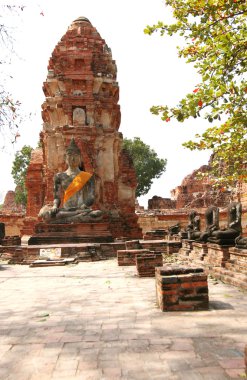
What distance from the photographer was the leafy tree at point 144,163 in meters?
38.2

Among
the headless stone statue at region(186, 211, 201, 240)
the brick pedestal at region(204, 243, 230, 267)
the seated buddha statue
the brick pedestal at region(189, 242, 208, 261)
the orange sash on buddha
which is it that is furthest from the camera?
the orange sash on buddha

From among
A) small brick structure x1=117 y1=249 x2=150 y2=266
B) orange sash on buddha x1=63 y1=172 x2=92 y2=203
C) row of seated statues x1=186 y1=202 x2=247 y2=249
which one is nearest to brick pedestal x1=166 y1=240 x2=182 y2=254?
row of seated statues x1=186 y1=202 x2=247 y2=249

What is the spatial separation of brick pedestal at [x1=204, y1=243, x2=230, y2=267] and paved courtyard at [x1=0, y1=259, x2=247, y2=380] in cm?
188

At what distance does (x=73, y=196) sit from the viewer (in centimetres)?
1598

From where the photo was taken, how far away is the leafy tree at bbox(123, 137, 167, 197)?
3825 centimetres

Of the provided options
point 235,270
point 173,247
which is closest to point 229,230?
point 235,270

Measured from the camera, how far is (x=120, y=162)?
840 inches

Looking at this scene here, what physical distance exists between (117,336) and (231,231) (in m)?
5.32

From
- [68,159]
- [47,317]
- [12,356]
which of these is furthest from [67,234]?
[12,356]

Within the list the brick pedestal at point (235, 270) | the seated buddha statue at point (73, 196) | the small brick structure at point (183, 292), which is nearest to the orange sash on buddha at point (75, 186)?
the seated buddha statue at point (73, 196)

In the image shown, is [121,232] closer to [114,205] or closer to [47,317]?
[114,205]

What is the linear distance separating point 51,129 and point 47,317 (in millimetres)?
16394

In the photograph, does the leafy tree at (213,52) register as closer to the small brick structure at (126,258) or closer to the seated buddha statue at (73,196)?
the small brick structure at (126,258)

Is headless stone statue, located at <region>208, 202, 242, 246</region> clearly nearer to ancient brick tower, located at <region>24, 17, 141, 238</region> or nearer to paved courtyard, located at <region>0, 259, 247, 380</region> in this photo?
paved courtyard, located at <region>0, 259, 247, 380</region>
